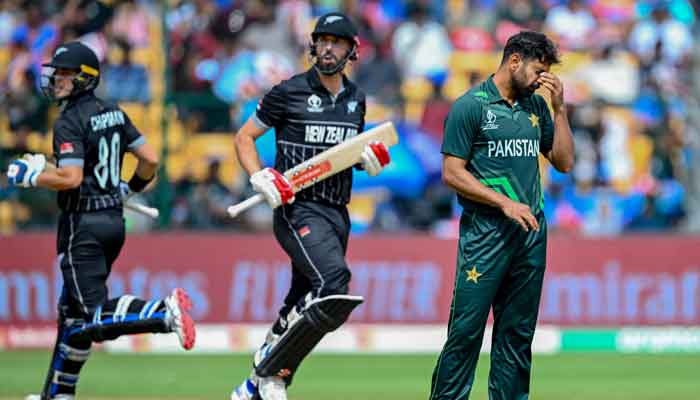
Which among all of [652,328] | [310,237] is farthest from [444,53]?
[310,237]

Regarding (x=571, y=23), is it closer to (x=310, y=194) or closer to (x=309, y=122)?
(x=309, y=122)

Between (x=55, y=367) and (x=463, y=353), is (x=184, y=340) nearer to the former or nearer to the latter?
(x=55, y=367)

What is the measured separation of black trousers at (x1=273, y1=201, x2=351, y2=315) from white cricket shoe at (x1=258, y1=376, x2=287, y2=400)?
0.39m

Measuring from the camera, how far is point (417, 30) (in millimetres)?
13633

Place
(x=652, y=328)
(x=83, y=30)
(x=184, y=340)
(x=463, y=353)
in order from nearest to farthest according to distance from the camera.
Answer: (x=463, y=353) < (x=184, y=340) < (x=652, y=328) < (x=83, y=30)

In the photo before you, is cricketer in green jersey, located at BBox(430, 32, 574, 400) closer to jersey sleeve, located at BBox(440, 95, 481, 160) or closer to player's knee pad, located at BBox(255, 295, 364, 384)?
jersey sleeve, located at BBox(440, 95, 481, 160)

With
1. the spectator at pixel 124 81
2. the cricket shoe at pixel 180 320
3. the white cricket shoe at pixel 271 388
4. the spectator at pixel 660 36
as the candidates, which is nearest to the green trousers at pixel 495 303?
the white cricket shoe at pixel 271 388

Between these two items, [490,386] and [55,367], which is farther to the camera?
[55,367]

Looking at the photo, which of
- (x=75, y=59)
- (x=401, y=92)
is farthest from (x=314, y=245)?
(x=401, y=92)

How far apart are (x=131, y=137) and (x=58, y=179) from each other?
70cm

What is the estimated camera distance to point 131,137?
25.7ft

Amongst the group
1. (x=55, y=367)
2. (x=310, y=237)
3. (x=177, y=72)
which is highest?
(x=177, y=72)

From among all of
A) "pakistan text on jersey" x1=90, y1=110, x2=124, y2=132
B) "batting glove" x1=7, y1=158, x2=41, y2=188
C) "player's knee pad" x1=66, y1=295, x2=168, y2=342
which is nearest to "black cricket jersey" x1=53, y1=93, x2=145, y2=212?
"pakistan text on jersey" x1=90, y1=110, x2=124, y2=132

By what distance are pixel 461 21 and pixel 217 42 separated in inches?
98.4
